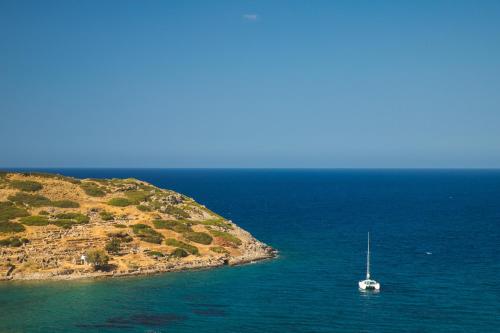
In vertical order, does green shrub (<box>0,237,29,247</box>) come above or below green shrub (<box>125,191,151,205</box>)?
below

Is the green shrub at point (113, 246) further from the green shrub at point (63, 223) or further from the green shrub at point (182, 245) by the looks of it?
the green shrub at point (63, 223)

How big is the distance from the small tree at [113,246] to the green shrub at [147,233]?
5.56m

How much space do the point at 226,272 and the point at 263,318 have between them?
22.9m

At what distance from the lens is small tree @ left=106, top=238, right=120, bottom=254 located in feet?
263

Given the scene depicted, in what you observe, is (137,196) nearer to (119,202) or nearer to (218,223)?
(119,202)

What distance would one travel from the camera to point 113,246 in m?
80.8

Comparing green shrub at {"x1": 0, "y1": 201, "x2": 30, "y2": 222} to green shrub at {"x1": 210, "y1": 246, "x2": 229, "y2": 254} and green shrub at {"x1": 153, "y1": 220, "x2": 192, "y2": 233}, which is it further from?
green shrub at {"x1": 210, "y1": 246, "x2": 229, "y2": 254}

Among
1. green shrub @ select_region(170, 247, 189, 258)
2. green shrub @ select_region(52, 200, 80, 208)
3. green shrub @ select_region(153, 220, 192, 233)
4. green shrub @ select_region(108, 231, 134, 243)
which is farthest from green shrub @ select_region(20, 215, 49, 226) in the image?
green shrub @ select_region(170, 247, 189, 258)

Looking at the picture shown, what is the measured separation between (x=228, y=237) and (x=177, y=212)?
55.8ft

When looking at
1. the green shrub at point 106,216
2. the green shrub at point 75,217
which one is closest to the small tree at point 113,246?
the green shrub at point 75,217

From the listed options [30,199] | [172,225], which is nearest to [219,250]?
[172,225]

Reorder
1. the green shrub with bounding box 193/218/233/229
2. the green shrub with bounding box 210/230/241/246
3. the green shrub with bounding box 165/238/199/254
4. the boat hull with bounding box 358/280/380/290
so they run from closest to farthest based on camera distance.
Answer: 1. the boat hull with bounding box 358/280/380/290
2. the green shrub with bounding box 165/238/199/254
3. the green shrub with bounding box 210/230/241/246
4. the green shrub with bounding box 193/218/233/229

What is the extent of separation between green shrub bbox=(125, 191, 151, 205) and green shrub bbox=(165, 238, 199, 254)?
22.6 m

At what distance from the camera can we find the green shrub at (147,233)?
86706mm
